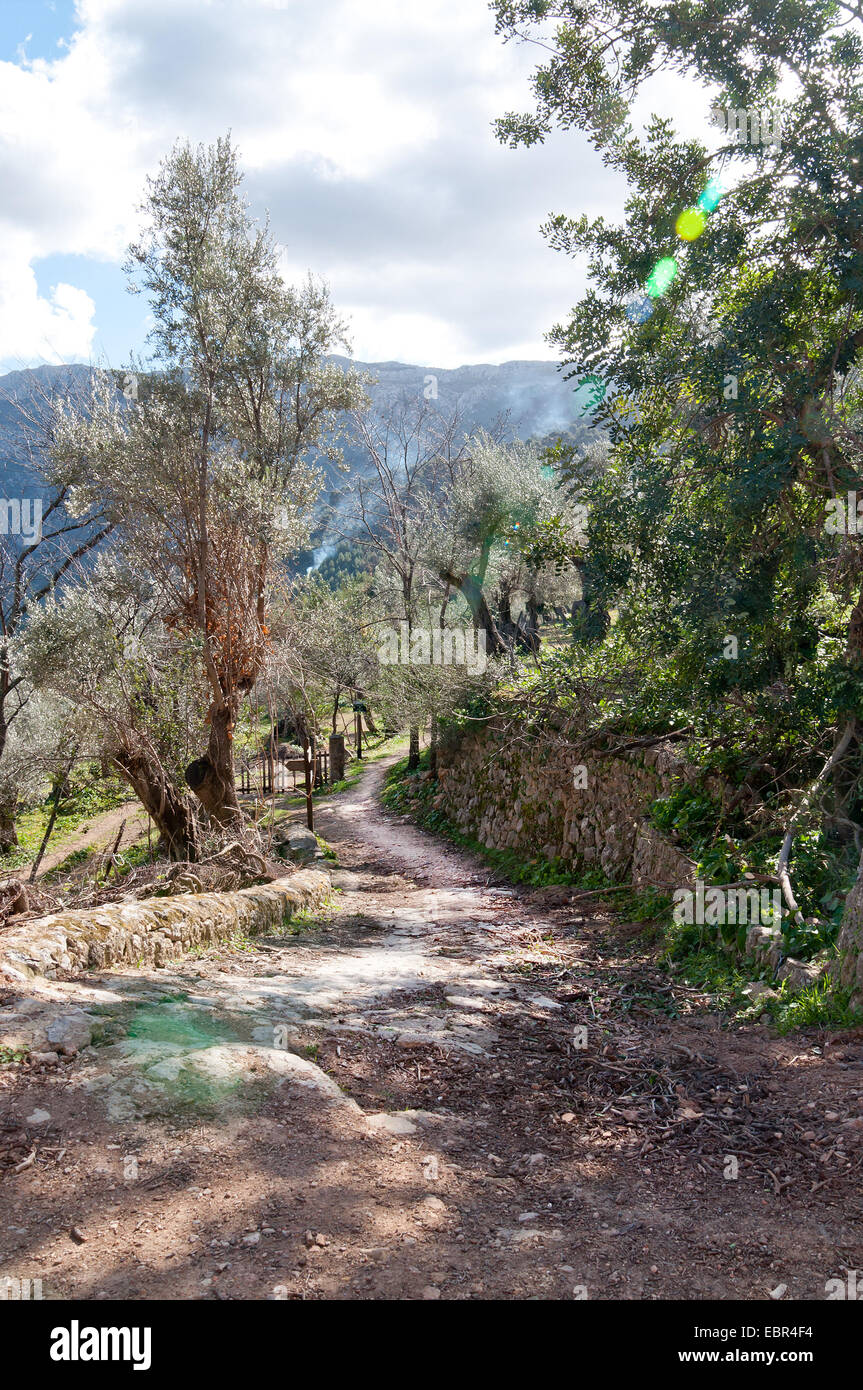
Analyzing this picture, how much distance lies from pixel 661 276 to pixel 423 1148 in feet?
23.0

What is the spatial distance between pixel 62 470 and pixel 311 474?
380 centimetres

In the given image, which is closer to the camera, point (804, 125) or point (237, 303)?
point (804, 125)

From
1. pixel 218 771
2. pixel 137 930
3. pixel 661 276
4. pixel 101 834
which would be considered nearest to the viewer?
pixel 137 930

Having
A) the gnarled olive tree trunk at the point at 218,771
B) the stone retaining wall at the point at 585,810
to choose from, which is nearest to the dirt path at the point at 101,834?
the stone retaining wall at the point at 585,810

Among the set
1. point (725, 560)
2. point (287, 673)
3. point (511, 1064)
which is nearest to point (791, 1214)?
point (511, 1064)

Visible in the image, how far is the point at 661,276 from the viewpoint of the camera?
282 inches

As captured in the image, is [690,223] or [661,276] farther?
[661,276]

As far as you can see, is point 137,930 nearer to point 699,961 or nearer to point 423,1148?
point 423,1148

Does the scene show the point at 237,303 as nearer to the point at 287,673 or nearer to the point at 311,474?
the point at 311,474

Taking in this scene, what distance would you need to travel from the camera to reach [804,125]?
644 cm

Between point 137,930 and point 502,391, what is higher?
point 502,391

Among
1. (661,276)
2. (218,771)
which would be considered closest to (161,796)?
(218,771)

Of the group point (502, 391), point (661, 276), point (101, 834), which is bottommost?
point (101, 834)

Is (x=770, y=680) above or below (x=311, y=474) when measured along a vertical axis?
below
